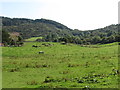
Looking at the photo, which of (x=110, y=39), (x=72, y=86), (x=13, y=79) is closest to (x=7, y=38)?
(x=110, y=39)

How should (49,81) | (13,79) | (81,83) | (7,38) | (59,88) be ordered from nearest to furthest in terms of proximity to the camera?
(59,88) < (81,83) < (49,81) < (13,79) < (7,38)

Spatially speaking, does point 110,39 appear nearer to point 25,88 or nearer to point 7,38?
point 7,38

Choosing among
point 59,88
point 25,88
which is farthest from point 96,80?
point 25,88

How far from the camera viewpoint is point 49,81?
71.7 feet

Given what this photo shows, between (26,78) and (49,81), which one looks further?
(26,78)

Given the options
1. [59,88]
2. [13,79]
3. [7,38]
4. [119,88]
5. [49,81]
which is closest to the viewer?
[119,88]

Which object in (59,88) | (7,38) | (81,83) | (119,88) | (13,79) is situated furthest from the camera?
(7,38)

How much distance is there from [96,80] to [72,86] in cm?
346

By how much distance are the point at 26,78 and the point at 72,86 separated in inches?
347

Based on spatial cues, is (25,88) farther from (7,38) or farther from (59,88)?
(7,38)

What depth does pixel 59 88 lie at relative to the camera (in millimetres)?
17922

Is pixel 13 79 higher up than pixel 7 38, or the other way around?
pixel 7 38

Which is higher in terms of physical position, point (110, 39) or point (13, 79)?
point (110, 39)

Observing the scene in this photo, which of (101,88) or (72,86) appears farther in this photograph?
(72,86)
